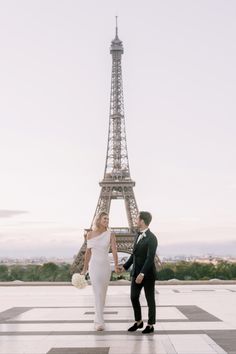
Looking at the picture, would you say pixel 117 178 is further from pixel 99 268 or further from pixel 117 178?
pixel 99 268

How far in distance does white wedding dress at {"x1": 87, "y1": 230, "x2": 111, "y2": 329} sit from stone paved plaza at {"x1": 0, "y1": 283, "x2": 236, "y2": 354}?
386mm

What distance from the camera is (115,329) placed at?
910 cm

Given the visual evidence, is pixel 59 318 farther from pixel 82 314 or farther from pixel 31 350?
pixel 31 350

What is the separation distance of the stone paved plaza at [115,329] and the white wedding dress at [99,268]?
386 millimetres

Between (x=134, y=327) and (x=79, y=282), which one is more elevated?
(x=79, y=282)

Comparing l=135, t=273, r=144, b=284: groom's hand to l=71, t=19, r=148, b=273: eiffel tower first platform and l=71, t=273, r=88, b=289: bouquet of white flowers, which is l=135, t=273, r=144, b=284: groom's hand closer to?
l=71, t=273, r=88, b=289: bouquet of white flowers

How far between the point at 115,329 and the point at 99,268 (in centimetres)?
98

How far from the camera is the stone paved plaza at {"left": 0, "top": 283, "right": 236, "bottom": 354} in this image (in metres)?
7.30

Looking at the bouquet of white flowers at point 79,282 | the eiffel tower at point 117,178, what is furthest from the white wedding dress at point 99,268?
the eiffel tower at point 117,178

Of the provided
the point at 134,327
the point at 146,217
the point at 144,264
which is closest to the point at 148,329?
the point at 134,327

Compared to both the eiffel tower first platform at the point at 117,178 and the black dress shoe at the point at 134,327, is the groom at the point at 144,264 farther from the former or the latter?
the eiffel tower first platform at the point at 117,178

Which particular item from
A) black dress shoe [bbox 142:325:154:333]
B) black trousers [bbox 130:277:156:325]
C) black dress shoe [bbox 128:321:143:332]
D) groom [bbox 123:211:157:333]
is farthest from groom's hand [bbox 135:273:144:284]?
black dress shoe [bbox 128:321:143:332]

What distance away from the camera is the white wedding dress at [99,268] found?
8883mm

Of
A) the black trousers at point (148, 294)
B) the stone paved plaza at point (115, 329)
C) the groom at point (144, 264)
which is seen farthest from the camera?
the black trousers at point (148, 294)
